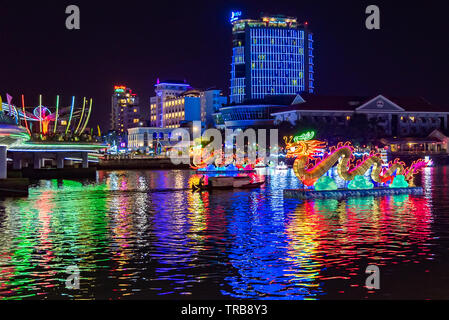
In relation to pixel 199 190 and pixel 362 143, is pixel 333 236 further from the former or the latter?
pixel 362 143

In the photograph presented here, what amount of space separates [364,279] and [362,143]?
13500 cm

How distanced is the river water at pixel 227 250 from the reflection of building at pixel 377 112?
113335mm

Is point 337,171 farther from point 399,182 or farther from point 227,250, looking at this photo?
point 227,250

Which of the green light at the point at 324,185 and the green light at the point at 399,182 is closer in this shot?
the green light at the point at 324,185

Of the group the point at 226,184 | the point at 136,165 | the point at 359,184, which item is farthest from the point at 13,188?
the point at 136,165

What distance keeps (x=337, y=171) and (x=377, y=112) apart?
4622 inches

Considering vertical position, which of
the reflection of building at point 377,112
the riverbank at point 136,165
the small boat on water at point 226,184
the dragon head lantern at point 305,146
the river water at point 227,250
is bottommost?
the river water at point 227,250

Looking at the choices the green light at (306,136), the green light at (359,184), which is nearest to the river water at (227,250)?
the green light at (306,136)

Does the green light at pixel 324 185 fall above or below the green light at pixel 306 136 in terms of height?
below

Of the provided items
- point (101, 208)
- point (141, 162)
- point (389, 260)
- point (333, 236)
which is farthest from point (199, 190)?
point (141, 162)

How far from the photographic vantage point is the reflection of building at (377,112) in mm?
158500

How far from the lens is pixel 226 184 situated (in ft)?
206

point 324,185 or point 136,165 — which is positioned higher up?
point 136,165

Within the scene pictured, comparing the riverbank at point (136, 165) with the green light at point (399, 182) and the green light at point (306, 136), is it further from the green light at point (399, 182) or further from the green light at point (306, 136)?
the green light at point (306, 136)
